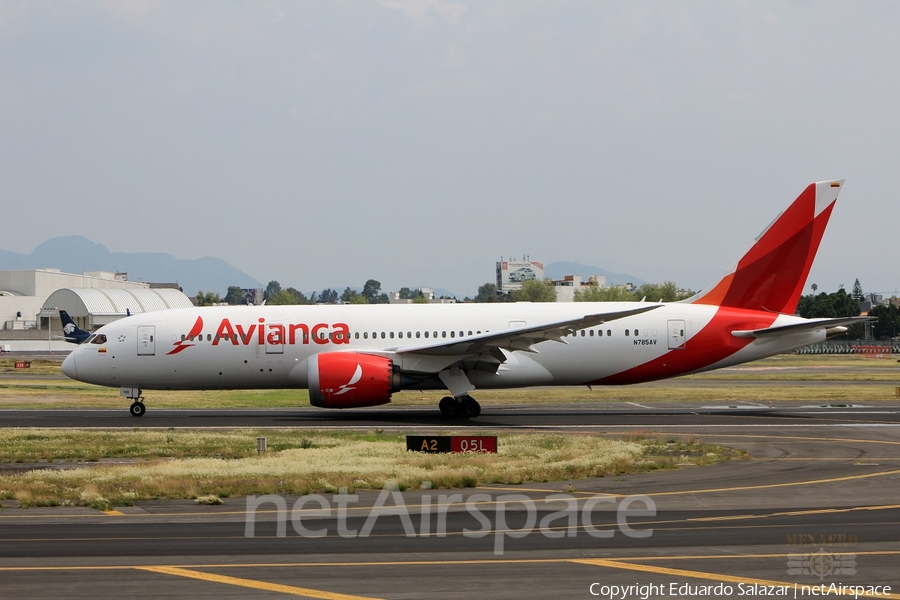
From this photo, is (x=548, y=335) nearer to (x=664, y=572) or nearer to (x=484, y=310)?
(x=484, y=310)

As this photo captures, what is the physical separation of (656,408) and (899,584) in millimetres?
24762

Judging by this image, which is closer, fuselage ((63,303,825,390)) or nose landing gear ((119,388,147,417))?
fuselage ((63,303,825,390))

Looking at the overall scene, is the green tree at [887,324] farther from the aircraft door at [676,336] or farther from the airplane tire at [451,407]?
the airplane tire at [451,407]

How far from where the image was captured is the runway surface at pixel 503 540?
1002 cm

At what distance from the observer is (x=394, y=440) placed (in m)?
24.0

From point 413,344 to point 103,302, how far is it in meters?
101

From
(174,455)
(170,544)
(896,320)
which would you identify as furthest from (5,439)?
(896,320)

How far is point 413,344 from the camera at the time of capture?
3155 cm

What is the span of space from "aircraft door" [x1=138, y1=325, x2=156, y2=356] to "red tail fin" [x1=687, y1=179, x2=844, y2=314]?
62.4ft

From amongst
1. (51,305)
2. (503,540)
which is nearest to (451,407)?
(503,540)

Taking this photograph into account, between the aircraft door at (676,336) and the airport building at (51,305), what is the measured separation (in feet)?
289

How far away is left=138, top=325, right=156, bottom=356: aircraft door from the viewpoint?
31953mm

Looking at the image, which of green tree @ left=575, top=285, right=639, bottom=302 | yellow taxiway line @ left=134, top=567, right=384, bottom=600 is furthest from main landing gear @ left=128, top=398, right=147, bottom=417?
green tree @ left=575, top=285, right=639, bottom=302

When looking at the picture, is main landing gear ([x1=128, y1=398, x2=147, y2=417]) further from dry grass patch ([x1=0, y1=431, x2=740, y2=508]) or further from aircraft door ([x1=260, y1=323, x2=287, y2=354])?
dry grass patch ([x1=0, y1=431, x2=740, y2=508])
